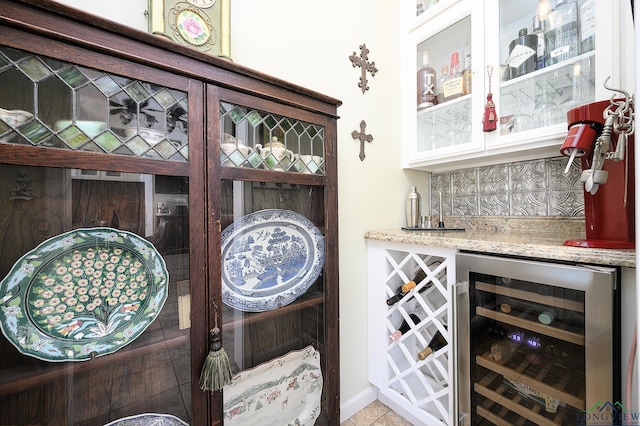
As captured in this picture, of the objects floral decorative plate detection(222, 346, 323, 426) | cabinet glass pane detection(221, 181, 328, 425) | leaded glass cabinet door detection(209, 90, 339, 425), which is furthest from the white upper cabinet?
floral decorative plate detection(222, 346, 323, 426)

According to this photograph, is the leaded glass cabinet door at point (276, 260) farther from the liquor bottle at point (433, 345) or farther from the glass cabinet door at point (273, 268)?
the liquor bottle at point (433, 345)

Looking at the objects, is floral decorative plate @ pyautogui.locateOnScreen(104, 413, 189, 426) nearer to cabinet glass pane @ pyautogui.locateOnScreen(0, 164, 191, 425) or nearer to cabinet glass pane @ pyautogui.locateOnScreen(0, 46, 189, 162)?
cabinet glass pane @ pyautogui.locateOnScreen(0, 164, 191, 425)

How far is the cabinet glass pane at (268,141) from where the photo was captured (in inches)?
30.0

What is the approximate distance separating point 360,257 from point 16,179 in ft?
4.17

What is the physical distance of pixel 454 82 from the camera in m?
1.39

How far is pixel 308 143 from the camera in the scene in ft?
3.10

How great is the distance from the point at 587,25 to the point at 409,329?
4.91 ft

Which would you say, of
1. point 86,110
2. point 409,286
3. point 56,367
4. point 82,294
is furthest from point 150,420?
point 409,286

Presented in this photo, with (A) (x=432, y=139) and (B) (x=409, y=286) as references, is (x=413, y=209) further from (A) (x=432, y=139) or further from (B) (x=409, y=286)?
(B) (x=409, y=286)

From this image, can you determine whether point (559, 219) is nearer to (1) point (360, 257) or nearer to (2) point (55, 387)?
(1) point (360, 257)

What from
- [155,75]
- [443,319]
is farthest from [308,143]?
[443,319]

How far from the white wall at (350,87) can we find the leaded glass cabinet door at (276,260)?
373 millimetres

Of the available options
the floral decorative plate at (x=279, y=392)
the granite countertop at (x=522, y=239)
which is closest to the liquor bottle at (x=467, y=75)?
the granite countertop at (x=522, y=239)

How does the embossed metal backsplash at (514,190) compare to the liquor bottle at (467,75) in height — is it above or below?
below
